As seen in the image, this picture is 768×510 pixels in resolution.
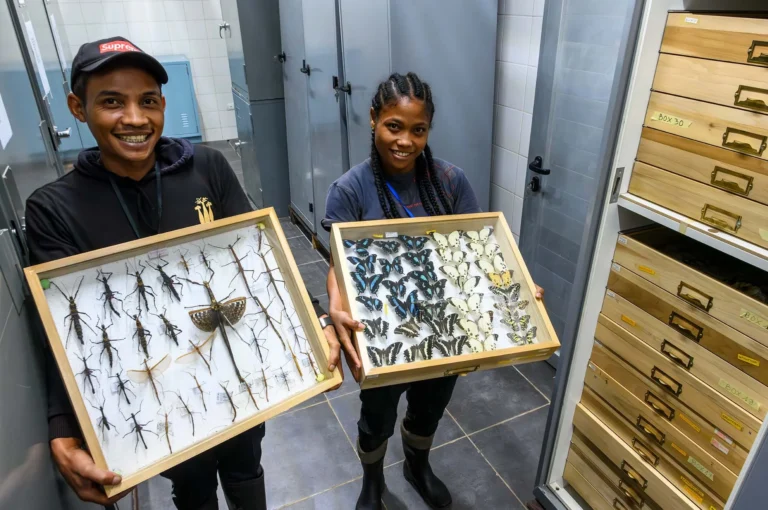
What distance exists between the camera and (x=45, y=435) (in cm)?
102

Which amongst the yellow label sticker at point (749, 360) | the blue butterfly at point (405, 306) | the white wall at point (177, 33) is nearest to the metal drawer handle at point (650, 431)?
the yellow label sticker at point (749, 360)

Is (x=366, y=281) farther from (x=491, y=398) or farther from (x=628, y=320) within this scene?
(x=491, y=398)

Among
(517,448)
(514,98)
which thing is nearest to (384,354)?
(517,448)

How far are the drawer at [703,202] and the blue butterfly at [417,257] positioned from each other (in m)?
0.57

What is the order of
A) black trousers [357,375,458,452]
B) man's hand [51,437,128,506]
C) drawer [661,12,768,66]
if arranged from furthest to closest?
black trousers [357,375,458,452], drawer [661,12,768,66], man's hand [51,437,128,506]

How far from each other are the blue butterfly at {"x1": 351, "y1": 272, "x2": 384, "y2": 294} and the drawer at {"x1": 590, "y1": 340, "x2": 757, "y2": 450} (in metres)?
0.75

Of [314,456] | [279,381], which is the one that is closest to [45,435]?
[279,381]

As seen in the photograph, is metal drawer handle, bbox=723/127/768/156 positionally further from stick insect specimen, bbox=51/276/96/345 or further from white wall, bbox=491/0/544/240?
stick insect specimen, bbox=51/276/96/345

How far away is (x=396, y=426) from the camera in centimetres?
214

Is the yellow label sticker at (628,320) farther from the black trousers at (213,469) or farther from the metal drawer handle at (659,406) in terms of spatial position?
the black trousers at (213,469)

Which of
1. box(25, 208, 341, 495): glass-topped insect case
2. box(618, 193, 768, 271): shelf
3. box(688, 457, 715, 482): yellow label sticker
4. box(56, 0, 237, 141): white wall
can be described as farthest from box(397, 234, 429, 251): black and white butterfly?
box(56, 0, 237, 141): white wall

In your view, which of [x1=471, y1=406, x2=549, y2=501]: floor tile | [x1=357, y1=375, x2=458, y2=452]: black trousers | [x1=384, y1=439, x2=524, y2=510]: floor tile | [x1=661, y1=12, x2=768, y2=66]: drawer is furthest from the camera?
[x1=471, y1=406, x2=549, y2=501]: floor tile

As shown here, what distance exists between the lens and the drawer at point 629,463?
4.60ft

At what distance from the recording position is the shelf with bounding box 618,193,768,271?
3.57ft
